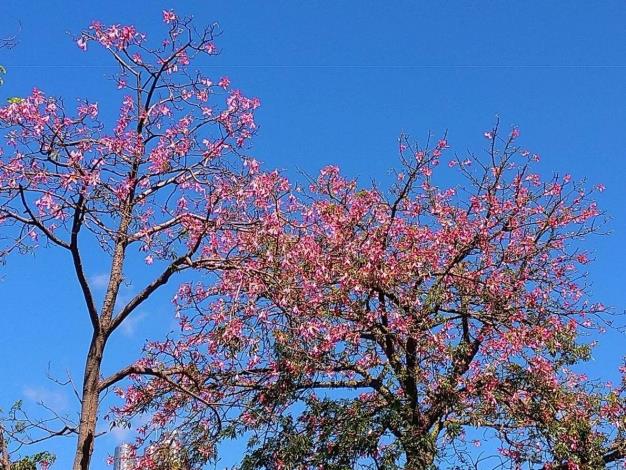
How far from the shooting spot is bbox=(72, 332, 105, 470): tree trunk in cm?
739

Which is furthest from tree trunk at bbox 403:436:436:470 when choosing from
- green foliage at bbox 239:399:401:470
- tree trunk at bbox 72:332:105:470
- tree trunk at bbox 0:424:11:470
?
tree trunk at bbox 0:424:11:470

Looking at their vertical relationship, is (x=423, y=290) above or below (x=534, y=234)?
below

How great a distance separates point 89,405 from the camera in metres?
7.60

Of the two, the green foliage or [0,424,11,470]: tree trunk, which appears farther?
the green foliage

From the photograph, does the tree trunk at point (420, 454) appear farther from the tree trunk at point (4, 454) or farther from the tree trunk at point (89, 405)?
the tree trunk at point (4, 454)

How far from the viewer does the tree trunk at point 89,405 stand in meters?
Result: 7.39

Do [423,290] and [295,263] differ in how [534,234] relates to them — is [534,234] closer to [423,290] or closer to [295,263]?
[423,290]

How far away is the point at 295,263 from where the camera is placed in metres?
9.95

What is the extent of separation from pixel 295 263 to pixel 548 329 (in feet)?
13.0

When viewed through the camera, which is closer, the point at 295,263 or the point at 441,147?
the point at 295,263

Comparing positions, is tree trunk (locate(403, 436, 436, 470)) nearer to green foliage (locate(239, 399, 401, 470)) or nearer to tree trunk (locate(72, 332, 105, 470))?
green foliage (locate(239, 399, 401, 470))

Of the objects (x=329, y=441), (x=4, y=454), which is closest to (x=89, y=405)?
(x=4, y=454)

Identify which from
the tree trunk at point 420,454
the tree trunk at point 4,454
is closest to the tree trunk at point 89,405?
the tree trunk at point 4,454

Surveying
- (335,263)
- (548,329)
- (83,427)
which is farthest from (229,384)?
(548,329)
